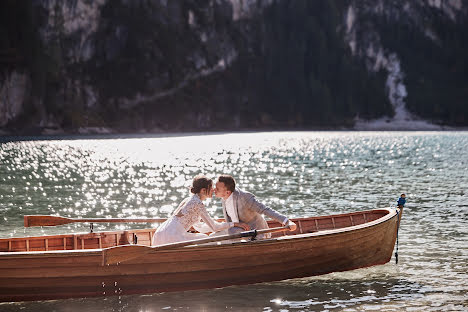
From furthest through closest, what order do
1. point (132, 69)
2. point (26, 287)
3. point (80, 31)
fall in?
point (132, 69) → point (80, 31) → point (26, 287)

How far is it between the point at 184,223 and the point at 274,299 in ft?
9.81

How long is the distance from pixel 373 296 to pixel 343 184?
1176 inches

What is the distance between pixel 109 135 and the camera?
614 ft

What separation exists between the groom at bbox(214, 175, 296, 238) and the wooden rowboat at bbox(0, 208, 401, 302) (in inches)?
22.8

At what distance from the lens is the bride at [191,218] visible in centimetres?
1541

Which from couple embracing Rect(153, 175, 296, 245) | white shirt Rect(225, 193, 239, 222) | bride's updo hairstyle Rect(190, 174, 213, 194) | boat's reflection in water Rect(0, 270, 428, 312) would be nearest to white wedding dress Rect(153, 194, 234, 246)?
couple embracing Rect(153, 175, 296, 245)

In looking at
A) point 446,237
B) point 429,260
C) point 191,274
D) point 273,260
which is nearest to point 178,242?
point 191,274

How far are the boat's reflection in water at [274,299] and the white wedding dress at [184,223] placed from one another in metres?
1.55

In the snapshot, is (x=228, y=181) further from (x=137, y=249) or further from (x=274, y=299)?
(x=274, y=299)

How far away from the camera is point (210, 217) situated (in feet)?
50.6

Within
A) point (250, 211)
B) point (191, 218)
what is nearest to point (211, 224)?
point (191, 218)

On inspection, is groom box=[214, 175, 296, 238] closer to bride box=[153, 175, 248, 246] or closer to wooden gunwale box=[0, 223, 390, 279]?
bride box=[153, 175, 248, 246]

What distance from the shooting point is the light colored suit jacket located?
1602 cm

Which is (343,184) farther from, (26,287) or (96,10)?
(96,10)
